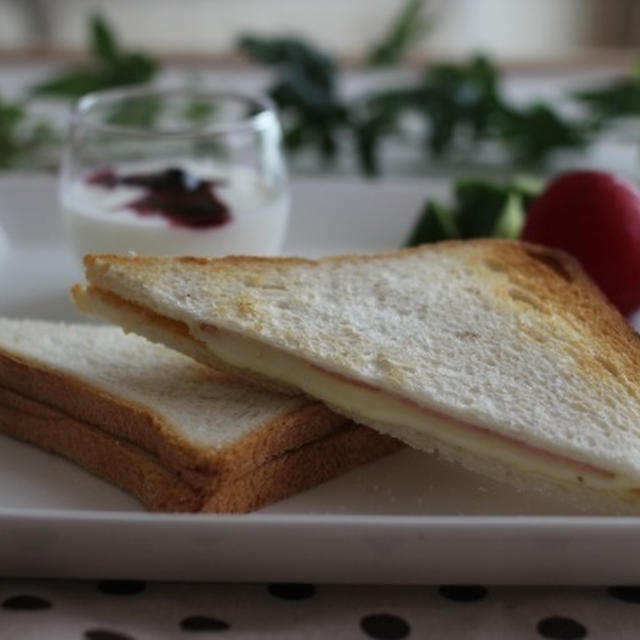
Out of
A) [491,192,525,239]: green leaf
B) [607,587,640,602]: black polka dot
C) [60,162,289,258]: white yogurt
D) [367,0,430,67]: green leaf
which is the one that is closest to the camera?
[607,587,640,602]: black polka dot

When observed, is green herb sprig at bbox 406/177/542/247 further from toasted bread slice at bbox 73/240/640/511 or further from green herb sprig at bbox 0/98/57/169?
green herb sprig at bbox 0/98/57/169

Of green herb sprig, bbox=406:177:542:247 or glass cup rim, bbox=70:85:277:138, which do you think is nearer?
glass cup rim, bbox=70:85:277:138

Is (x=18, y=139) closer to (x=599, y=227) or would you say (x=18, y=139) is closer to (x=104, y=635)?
(x=599, y=227)

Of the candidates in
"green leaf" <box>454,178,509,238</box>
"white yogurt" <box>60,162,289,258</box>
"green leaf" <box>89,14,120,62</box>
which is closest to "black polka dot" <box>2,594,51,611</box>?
"white yogurt" <box>60,162,289,258</box>

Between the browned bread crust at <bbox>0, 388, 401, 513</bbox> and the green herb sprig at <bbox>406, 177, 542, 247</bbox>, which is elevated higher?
the green herb sprig at <bbox>406, 177, 542, 247</bbox>

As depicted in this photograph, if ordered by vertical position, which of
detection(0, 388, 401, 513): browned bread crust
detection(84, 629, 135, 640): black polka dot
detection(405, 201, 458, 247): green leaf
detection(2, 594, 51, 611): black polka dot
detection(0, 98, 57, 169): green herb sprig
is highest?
detection(0, 98, 57, 169): green herb sprig

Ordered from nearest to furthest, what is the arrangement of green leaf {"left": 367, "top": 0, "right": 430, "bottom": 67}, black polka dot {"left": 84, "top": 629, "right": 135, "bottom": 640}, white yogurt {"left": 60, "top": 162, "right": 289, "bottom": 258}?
black polka dot {"left": 84, "top": 629, "right": 135, "bottom": 640} → white yogurt {"left": 60, "top": 162, "right": 289, "bottom": 258} → green leaf {"left": 367, "top": 0, "right": 430, "bottom": 67}

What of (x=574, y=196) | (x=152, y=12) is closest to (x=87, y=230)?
(x=574, y=196)
